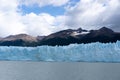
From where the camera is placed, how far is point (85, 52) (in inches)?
1722

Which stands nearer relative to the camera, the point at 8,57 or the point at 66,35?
the point at 8,57

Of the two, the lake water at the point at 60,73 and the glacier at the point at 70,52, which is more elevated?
the glacier at the point at 70,52

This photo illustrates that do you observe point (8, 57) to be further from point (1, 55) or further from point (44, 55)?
point (44, 55)

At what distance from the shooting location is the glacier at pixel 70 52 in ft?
141

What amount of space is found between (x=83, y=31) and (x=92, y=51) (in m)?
27.9

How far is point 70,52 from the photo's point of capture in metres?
45.0

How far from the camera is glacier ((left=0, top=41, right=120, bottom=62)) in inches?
1693

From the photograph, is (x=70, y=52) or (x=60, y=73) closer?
(x=60, y=73)

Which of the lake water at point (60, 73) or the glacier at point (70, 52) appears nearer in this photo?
the lake water at point (60, 73)

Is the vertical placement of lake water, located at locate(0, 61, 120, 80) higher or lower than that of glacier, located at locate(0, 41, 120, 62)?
lower

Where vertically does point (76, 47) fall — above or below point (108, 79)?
above

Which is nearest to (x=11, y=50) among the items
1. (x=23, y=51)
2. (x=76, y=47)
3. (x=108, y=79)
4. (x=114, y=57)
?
(x=23, y=51)

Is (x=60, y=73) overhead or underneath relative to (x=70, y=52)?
underneath

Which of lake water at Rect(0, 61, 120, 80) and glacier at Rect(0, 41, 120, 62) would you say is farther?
glacier at Rect(0, 41, 120, 62)
